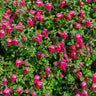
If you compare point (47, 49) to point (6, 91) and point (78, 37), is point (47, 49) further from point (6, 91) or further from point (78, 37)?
point (6, 91)

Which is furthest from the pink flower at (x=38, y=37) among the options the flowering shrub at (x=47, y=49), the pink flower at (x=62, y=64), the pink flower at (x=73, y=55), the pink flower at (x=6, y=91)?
the pink flower at (x=6, y=91)

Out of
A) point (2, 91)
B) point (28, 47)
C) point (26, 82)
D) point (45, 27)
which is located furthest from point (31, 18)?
point (2, 91)

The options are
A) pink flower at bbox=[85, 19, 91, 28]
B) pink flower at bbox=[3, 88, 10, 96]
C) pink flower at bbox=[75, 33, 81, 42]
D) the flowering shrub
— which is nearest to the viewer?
pink flower at bbox=[3, 88, 10, 96]

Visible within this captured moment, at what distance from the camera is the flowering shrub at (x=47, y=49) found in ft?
7.44

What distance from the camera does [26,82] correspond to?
2393 millimetres

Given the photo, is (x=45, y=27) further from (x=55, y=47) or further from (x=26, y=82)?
(x=26, y=82)

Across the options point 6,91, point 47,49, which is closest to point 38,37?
point 47,49

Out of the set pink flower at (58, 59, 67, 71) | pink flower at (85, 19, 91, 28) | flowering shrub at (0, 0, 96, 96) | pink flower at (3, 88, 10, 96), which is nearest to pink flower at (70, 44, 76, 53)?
flowering shrub at (0, 0, 96, 96)

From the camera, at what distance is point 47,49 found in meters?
2.48

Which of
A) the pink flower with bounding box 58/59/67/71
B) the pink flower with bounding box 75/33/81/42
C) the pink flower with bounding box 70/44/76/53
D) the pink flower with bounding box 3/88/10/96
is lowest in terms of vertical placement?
the pink flower with bounding box 3/88/10/96

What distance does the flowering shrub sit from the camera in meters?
2.27

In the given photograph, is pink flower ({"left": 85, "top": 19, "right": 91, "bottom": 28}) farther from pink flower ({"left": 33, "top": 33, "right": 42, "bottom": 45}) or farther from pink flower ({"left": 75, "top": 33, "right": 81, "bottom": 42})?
pink flower ({"left": 33, "top": 33, "right": 42, "bottom": 45})

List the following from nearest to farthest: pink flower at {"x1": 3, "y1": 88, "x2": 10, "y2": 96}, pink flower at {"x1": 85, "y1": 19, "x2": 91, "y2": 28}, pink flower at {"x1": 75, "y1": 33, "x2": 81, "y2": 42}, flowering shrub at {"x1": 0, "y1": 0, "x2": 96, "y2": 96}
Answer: pink flower at {"x1": 3, "y1": 88, "x2": 10, "y2": 96} → flowering shrub at {"x1": 0, "y1": 0, "x2": 96, "y2": 96} → pink flower at {"x1": 75, "y1": 33, "x2": 81, "y2": 42} → pink flower at {"x1": 85, "y1": 19, "x2": 91, "y2": 28}

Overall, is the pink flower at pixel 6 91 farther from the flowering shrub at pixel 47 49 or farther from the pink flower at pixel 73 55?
the pink flower at pixel 73 55
